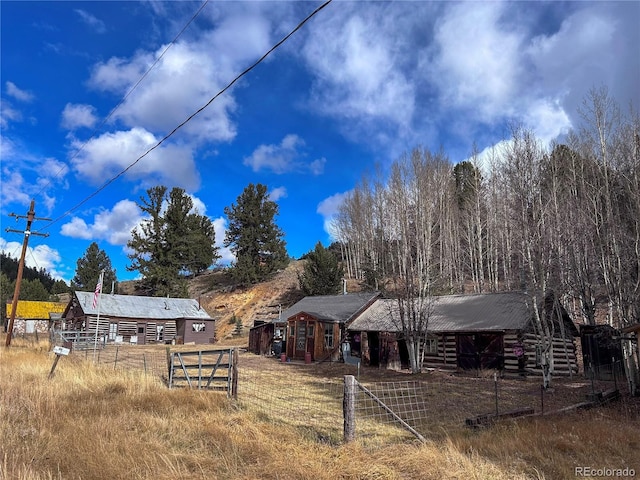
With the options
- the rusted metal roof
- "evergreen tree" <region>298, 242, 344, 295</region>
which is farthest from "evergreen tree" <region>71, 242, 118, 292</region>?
"evergreen tree" <region>298, 242, 344, 295</region>

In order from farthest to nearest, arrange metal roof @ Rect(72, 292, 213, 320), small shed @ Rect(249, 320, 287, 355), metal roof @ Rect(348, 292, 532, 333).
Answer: metal roof @ Rect(72, 292, 213, 320) → small shed @ Rect(249, 320, 287, 355) → metal roof @ Rect(348, 292, 532, 333)

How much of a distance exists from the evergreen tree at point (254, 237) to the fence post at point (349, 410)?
49.7 meters

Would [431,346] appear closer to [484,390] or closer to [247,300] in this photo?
[484,390]

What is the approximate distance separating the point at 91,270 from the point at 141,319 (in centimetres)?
2502

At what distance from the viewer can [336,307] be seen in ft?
104

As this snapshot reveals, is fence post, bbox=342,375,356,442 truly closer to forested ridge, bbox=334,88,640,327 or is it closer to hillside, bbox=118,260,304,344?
forested ridge, bbox=334,88,640,327

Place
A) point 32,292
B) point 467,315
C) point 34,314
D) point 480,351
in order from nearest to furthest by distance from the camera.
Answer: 1. point 480,351
2. point 467,315
3. point 34,314
4. point 32,292

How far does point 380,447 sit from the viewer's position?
281 inches

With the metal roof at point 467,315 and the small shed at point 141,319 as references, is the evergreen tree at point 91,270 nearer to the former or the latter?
the small shed at point 141,319

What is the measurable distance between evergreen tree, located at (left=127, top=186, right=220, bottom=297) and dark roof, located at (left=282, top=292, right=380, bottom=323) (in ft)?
85.0

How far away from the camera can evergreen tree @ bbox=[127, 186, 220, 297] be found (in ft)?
180

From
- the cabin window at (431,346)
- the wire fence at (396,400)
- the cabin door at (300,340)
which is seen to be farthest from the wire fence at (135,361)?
the cabin window at (431,346)

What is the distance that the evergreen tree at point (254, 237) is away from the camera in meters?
56.6

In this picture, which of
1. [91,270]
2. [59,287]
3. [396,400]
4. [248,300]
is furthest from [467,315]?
[59,287]
